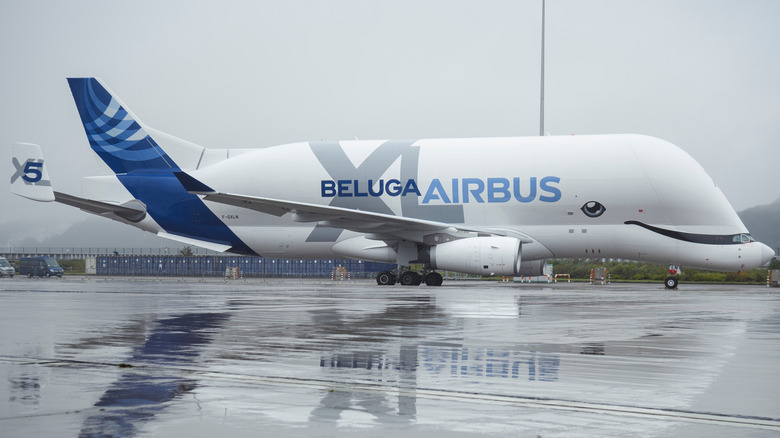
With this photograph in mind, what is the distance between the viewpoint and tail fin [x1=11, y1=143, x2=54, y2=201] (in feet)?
102

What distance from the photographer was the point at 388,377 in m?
7.19

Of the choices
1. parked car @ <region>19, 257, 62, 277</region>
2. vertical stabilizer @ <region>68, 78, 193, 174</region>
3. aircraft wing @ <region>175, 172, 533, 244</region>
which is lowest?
parked car @ <region>19, 257, 62, 277</region>

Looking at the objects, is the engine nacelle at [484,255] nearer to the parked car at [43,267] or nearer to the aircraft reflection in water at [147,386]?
the aircraft reflection in water at [147,386]

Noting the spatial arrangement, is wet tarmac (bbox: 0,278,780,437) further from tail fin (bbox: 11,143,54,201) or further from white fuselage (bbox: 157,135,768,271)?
tail fin (bbox: 11,143,54,201)

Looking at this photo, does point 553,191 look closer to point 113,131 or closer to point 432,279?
point 432,279

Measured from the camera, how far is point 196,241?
33.9m

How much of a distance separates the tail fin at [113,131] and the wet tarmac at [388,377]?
2233 cm

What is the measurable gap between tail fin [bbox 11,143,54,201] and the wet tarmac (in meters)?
18.8

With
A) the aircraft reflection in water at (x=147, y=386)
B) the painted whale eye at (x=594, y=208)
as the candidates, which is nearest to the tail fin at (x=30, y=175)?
the painted whale eye at (x=594, y=208)

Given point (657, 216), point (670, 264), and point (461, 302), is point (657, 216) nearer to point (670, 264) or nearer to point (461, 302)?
point (670, 264)

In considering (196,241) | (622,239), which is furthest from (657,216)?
(196,241)

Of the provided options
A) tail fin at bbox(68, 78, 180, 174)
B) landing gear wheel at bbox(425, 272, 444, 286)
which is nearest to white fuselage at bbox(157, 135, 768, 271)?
landing gear wheel at bbox(425, 272, 444, 286)

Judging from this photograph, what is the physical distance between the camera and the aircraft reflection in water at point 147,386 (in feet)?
16.8

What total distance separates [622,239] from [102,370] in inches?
936
